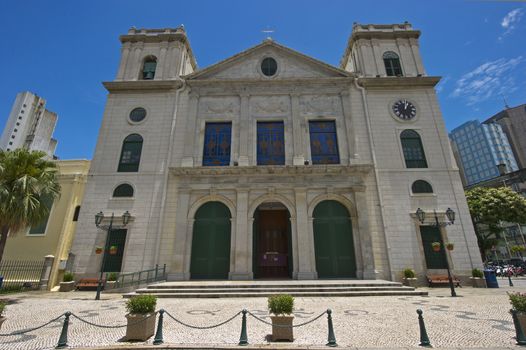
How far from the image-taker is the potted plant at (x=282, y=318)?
5.93 metres

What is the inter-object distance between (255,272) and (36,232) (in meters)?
14.5

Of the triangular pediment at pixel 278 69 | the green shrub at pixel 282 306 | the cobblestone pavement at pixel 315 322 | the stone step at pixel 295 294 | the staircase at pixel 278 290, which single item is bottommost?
the cobblestone pavement at pixel 315 322

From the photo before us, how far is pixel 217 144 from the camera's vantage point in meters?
18.6

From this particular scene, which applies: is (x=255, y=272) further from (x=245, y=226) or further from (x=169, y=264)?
(x=169, y=264)

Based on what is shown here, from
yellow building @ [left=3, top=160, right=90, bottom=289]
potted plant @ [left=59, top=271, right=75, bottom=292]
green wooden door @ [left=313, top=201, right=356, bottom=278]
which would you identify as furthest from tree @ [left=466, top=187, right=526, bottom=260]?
yellow building @ [left=3, top=160, right=90, bottom=289]

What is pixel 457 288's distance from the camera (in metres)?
14.4

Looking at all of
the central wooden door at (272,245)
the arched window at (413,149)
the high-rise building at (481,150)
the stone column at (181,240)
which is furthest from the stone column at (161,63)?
the high-rise building at (481,150)

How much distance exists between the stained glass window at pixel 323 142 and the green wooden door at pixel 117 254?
13.2 m

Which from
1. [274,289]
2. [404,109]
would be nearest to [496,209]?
[404,109]

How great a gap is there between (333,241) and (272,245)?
4118mm

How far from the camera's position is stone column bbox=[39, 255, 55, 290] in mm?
15164

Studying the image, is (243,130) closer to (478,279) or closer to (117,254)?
(117,254)

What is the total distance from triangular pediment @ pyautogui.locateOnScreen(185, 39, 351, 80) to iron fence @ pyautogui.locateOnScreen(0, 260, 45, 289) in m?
16.1

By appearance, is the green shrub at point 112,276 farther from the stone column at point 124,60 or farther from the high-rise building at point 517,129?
the high-rise building at point 517,129
